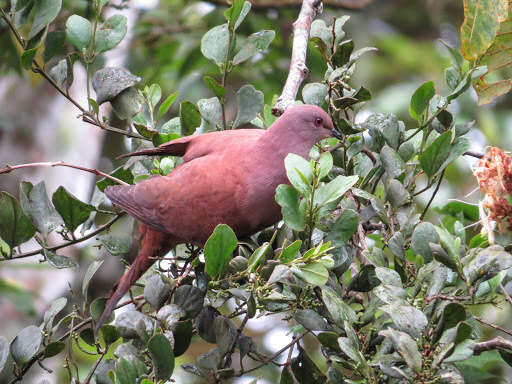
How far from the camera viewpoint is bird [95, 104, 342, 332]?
2.17 metres

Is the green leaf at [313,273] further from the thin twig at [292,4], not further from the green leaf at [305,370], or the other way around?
the thin twig at [292,4]

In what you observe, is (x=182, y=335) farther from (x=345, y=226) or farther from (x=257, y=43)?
(x=257, y=43)

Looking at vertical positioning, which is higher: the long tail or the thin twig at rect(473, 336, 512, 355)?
the thin twig at rect(473, 336, 512, 355)

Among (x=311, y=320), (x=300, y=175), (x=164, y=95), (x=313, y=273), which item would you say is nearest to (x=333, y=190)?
(x=300, y=175)

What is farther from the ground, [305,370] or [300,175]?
[300,175]

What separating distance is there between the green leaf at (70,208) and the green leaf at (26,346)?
0.36 m

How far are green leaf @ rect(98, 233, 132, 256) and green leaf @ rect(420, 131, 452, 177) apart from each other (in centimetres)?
102

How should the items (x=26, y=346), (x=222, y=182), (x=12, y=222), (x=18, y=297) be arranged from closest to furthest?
1. (x=26, y=346)
2. (x=12, y=222)
3. (x=222, y=182)
4. (x=18, y=297)

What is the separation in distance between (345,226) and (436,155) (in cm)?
35

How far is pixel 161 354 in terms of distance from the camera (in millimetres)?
1648

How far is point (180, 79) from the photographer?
4.49 m

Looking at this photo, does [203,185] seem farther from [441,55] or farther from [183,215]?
[441,55]

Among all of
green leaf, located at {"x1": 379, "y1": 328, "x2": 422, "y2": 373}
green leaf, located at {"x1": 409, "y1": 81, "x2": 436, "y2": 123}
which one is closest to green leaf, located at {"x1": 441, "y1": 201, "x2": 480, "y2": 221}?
green leaf, located at {"x1": 409, "y1": 81, "x2": 436, "y2": 123}

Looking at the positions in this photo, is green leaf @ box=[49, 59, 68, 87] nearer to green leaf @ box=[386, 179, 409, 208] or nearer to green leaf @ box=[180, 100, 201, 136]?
green leaf @ box=[180, 100, 201, 136]
